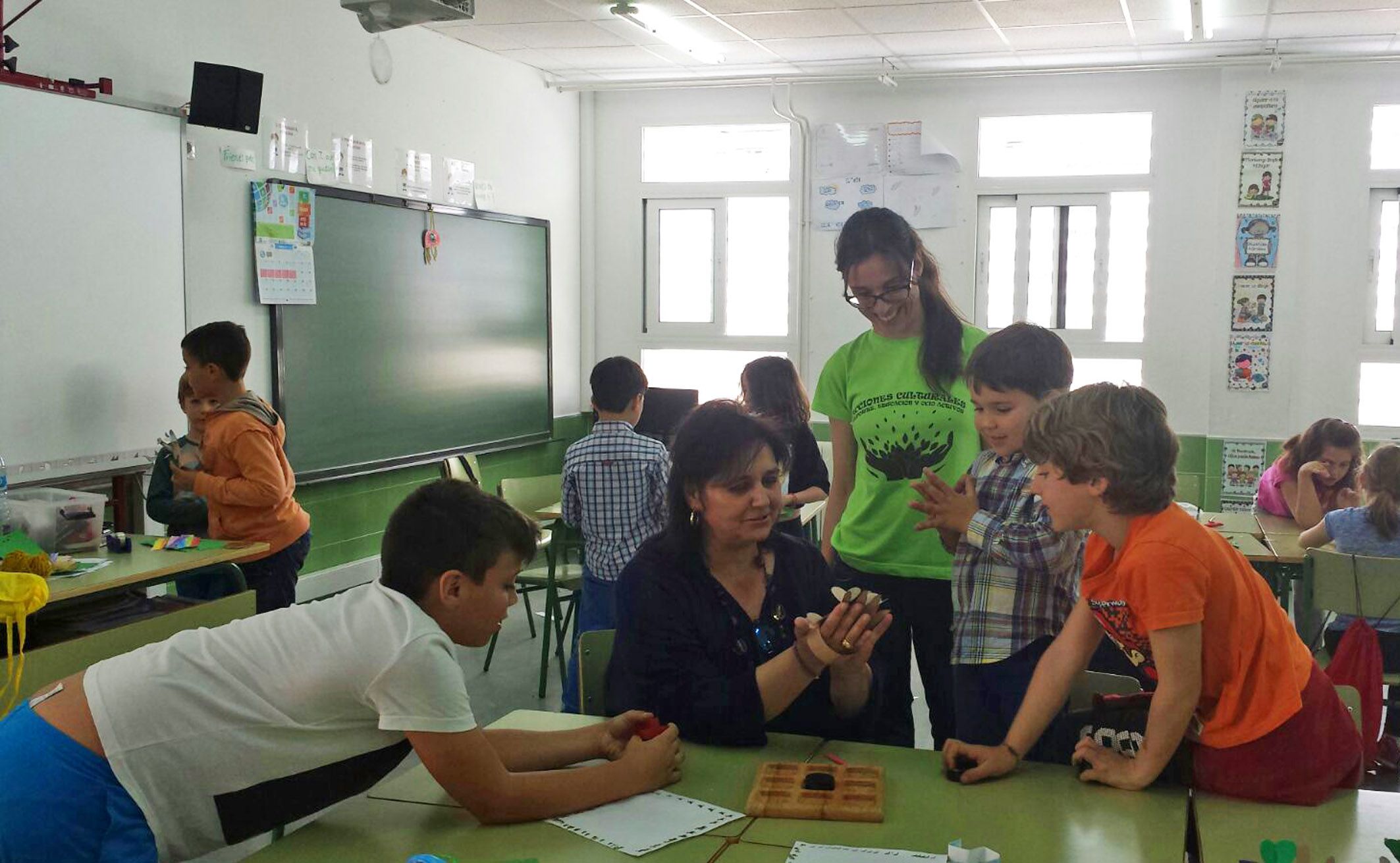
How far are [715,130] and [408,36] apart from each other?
2352mm

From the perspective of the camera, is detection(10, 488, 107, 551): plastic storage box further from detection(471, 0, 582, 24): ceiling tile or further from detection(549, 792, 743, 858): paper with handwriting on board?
detection(471, 0, 582, 24): ceiling tile

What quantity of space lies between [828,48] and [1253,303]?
2838 millimetres

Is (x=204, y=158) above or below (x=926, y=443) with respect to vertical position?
above

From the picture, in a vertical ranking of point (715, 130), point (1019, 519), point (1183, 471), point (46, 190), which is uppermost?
point (715, 130)

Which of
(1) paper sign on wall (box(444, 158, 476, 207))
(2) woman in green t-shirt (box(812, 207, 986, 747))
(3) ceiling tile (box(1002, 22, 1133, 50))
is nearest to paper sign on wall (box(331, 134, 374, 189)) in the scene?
(1) paper sign on wall (box(444, 158, 476, 207))

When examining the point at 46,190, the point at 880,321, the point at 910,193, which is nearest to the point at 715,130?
the point at 910,193

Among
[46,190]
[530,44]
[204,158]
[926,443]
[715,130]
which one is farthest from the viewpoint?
[715,130]

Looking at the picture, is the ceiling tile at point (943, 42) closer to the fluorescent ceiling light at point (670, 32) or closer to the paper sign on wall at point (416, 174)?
the fluorescent ceiling light at point (670, 32)

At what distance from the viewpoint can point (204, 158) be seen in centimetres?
463

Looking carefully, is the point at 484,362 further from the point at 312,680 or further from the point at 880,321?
the point at 312,680

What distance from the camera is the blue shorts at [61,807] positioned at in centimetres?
152

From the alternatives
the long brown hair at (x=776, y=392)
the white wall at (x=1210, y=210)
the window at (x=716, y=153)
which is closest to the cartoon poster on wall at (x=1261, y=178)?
the white wall at (x=1210, y=210)

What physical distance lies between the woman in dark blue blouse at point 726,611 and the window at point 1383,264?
582 cm

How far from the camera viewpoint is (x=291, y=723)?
1.65m
